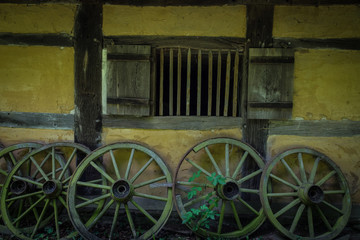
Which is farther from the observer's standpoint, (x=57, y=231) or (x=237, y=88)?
(x=237, y=88)

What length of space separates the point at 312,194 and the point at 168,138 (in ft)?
6.49

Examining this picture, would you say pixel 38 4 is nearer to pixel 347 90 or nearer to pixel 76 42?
pixel 76 42

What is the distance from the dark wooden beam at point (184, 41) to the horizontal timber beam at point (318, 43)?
1.80 ft

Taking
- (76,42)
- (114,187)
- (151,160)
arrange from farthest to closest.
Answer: (76,42)
(151,160)
(114,187)

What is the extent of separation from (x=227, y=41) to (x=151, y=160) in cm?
192

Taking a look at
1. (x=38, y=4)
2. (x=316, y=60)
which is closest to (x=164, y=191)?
(x=316, y=60)

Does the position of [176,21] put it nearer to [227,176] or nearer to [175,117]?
[175,117]

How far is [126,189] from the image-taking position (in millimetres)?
3188

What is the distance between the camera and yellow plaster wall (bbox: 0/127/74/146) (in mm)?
3703

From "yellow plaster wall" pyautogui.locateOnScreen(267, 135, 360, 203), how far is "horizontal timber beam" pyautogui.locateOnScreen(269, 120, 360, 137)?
62mm

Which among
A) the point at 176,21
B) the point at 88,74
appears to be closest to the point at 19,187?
the point at 88,74

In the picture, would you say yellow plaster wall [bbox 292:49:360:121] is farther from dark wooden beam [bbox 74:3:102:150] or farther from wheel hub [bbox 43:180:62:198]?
wheel hub [bbox 43:180:62:198]

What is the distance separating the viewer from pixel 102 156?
145 inches

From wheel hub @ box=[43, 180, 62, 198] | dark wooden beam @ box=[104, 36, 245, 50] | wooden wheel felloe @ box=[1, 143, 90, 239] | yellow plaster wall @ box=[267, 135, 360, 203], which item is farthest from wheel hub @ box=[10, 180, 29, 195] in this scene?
yellow plaster wall @ box=[267, 135, 360, 203]
